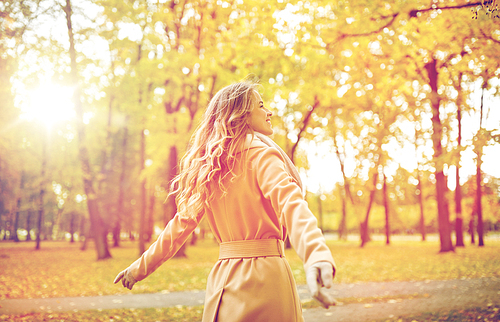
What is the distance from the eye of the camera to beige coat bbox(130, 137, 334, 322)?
1.70 metres

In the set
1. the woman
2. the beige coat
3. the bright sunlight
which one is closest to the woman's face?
the woman

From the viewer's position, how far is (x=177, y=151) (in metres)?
17.6

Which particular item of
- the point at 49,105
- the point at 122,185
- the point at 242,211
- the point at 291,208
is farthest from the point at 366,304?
the point at 122,185

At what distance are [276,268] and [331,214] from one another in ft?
232

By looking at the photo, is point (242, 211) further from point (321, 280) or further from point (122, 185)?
point (122, 185)

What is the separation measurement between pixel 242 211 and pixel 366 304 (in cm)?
598

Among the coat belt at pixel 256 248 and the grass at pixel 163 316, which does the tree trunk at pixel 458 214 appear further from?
the coat belt at pixel 256 248

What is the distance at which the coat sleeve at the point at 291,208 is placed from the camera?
4.46ft

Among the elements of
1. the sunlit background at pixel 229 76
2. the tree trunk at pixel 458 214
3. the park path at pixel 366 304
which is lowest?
the park path at pixel 366 304

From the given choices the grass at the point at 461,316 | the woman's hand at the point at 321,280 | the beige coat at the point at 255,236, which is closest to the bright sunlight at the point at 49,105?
the grass at the point at 461,316

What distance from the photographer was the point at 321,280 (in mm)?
1290

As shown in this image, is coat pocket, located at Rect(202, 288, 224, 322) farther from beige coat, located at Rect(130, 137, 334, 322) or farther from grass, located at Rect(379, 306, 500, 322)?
grass, located at Rect(379, 306, 500, 322)

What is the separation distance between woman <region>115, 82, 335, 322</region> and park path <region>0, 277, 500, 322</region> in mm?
4465

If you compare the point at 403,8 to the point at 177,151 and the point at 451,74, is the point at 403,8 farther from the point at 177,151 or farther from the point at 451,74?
the point at 177,151
